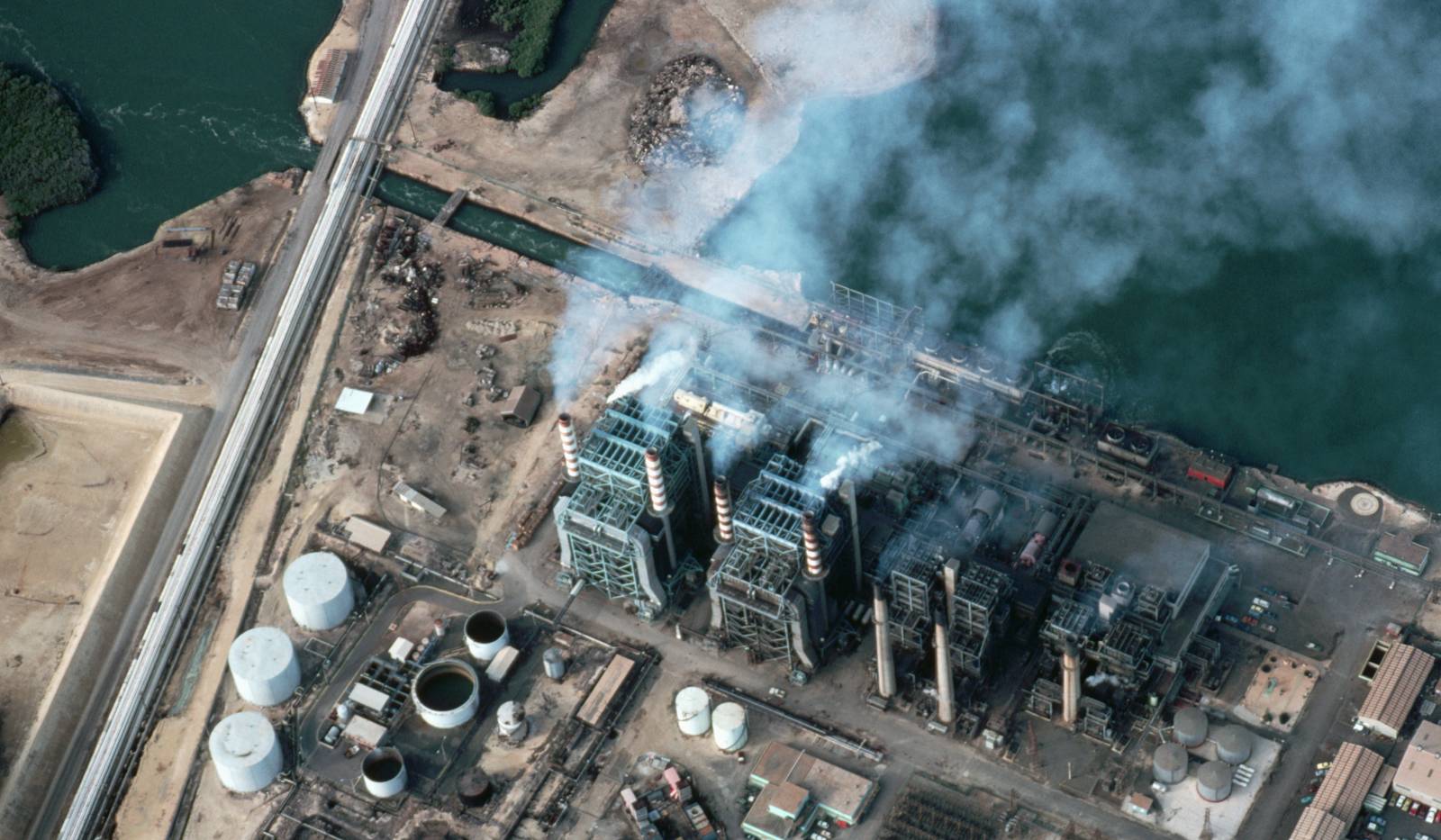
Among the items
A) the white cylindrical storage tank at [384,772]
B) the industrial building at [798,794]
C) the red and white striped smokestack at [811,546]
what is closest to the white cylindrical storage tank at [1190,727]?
the industrial building at [798,794]

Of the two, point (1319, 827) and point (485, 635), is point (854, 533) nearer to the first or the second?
point (485, 635)

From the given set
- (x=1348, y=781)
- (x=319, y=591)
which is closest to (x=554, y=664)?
(x=319, y=591)

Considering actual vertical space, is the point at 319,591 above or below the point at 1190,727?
below

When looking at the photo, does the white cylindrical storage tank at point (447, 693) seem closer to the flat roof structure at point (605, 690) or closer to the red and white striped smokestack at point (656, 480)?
the flat roof structure at point (605, 690)

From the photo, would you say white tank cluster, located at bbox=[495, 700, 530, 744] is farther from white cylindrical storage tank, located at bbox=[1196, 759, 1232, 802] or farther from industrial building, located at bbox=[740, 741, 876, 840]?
white cylindrical storage tank, located at bbox=[1196, 759, 1232, 802]

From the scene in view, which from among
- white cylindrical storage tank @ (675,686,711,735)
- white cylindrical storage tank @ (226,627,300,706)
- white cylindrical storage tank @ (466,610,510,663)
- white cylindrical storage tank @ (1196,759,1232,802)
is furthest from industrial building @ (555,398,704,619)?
white cylindrical storage tank @ (1196,759,1232,802)

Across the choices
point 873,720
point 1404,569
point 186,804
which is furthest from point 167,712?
point 1404,569
